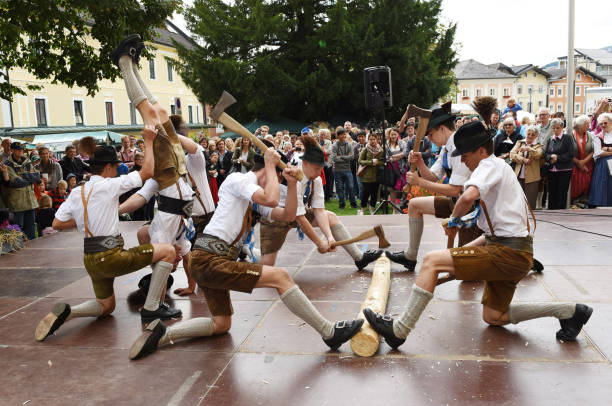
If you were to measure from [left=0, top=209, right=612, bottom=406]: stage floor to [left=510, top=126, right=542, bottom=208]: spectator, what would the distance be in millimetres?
4267

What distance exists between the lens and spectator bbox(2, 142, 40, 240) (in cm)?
899

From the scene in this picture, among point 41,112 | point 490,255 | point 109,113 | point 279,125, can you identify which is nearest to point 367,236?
point 490,255

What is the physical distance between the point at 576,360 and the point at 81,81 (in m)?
9.97

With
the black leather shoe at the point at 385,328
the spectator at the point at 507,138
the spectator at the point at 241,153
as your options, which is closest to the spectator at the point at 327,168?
the spectator at the point at 241,153

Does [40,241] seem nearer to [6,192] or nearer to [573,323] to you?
[6,192]

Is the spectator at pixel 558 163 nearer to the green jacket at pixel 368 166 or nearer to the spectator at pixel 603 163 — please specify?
the spectator at pixel 603 163

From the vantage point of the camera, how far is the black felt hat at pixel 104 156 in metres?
4.38

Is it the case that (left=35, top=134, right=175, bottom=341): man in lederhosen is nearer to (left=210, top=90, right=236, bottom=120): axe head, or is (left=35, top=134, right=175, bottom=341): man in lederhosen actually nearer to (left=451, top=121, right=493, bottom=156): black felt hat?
(left=210, top=90, right=236, bottom=120): axe head

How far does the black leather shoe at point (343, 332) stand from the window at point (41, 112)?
33.8 metres

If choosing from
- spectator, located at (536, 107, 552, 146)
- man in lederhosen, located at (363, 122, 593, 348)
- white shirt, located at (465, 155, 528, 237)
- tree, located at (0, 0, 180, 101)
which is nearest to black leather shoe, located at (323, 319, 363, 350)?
man in lederhosen, located at (363, 122, 593, 348)

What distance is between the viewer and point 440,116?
5.37 m

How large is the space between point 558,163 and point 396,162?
3074 mm

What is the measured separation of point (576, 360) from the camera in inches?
136

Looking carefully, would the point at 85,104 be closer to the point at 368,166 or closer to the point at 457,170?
the point at 368,166
